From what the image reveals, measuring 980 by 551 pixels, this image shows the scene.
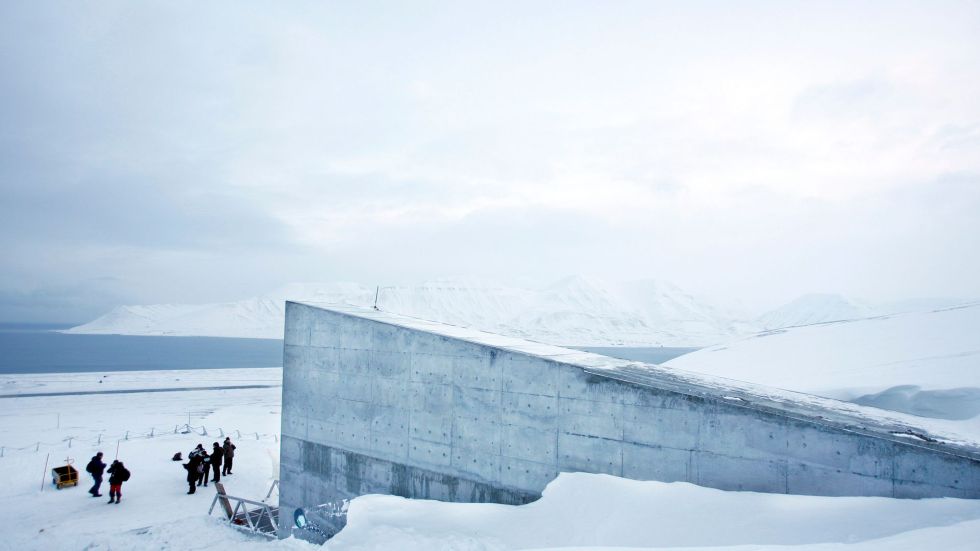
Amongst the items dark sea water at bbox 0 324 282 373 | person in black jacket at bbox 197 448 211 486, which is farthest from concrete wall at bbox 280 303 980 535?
dark sea water at bbox 0 324 282 373

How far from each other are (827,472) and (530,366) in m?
4.68

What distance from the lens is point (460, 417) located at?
9.88 meters

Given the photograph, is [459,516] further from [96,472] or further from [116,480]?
[96,472]

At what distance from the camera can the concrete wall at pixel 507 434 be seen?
22.7 feet

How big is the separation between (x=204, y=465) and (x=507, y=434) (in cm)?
1115

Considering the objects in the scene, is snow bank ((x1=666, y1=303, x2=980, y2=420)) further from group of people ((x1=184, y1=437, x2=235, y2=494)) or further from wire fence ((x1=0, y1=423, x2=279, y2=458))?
wire fence ((x1=0, y1=423, x2=279, y2=458))

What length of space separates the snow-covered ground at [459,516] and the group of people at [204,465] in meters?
0.42

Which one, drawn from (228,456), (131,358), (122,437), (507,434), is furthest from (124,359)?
(507,434)

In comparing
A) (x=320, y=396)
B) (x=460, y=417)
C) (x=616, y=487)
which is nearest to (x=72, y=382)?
(x=320, y=396)

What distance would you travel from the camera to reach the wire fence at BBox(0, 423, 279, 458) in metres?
20.8

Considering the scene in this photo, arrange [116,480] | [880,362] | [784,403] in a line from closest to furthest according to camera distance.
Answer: [784,403] → [116,480] → [880,362]

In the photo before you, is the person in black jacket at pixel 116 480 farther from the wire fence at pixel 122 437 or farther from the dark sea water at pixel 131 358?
the dark sea water at pixel 131 358

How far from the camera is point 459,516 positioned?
27.4ft

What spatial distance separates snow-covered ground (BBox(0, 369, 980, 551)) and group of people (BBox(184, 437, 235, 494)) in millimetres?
422
